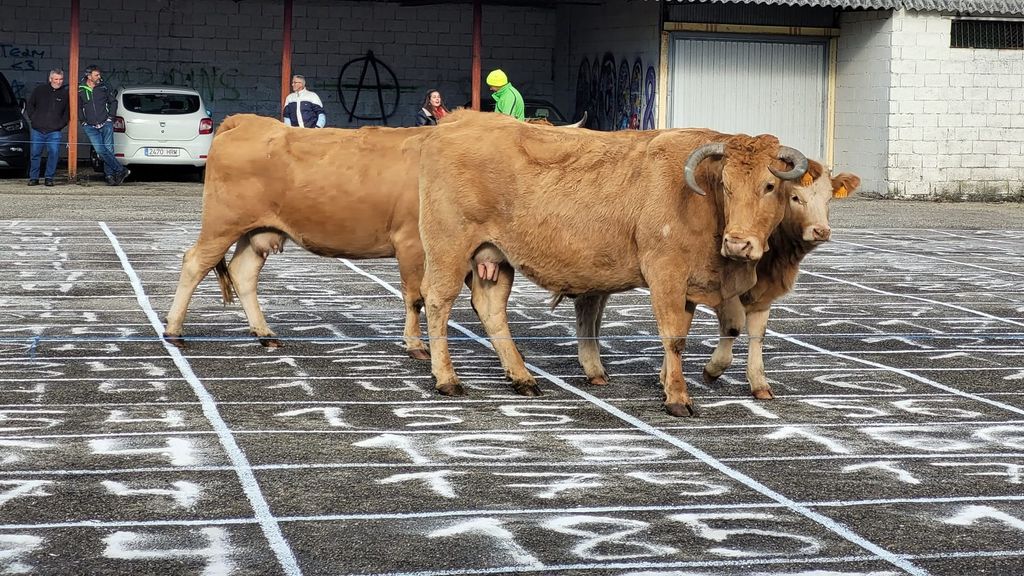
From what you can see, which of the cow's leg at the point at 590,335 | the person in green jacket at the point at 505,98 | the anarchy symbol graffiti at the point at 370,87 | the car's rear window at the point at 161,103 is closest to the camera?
the cow's leg at the point at 590,335

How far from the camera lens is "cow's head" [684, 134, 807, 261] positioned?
8.85 meters

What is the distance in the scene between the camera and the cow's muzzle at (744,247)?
347 inches

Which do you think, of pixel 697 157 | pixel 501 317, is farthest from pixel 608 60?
pixel 697 157

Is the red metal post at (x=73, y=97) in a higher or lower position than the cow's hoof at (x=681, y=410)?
higher

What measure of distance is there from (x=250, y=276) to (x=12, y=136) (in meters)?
18.6

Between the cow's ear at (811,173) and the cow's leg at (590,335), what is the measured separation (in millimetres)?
1492

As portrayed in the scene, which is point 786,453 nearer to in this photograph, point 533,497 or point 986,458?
point 986,458

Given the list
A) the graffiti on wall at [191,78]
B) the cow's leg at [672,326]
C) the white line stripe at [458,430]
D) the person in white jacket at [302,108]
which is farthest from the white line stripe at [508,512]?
the graffiti on wall at [191,78]

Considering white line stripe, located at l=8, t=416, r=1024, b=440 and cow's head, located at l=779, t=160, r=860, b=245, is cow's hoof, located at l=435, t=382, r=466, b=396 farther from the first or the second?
cow's head, located at l=779, t=160, r=860, b=245

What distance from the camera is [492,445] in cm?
818

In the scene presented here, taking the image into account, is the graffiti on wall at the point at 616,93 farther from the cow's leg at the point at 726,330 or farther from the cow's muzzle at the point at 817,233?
the cow's muzzle at the point at 817,233

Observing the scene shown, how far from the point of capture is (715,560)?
6.11 metres

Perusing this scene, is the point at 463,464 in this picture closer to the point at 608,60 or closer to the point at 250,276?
the point at 250,276

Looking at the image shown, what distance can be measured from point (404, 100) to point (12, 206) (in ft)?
48.3
